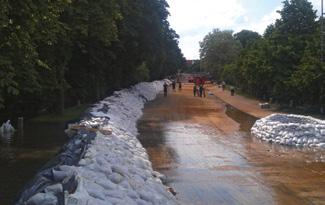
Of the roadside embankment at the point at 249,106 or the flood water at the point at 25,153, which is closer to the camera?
the flood water at the point at 25,153

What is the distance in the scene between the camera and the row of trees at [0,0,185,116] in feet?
38.6

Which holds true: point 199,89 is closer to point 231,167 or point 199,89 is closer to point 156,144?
point 156,144

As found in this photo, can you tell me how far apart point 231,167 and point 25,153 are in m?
6.71

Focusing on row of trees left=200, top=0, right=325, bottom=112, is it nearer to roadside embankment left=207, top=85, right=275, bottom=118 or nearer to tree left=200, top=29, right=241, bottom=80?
roadside embankment left=207, top=85, right=275, bottom=118

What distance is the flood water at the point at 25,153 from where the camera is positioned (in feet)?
45.6

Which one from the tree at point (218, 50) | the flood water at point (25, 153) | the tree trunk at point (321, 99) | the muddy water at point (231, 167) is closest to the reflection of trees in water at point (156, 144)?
the muddy water at point (231, 167)

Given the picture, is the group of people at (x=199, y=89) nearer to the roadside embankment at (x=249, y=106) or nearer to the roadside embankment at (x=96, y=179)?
the roadside embankment at (x=249, y=106)

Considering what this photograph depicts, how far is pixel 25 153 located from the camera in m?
19.3

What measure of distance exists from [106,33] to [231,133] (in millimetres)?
7416

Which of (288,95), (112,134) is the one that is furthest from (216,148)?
(288,95)

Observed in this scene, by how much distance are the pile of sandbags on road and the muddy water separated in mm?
525

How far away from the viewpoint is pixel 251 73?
1999 inches

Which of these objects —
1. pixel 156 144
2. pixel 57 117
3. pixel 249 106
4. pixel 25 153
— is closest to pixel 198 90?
pixel 249 106

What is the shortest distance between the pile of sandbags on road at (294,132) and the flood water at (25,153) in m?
8.40
